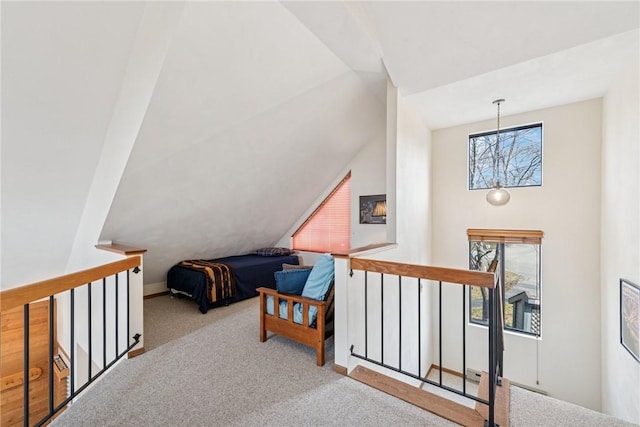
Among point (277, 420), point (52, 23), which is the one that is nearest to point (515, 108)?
point (277, 420)

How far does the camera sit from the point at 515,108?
3.83m

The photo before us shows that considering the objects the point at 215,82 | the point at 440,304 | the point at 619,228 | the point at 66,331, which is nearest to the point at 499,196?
the point at 619,228

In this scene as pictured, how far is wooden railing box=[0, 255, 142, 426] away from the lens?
1.52m

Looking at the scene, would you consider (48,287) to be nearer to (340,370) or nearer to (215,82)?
(215,82)

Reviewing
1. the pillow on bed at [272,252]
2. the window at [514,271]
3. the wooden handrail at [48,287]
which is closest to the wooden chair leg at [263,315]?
the wooden handrail at [48,287]

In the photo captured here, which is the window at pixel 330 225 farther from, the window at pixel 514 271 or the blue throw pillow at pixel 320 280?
the blue throw pillow at pixel 320 280

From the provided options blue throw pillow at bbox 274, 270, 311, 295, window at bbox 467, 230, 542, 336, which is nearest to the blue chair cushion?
blue throw pillow at bbox 274, 270, 311, 295

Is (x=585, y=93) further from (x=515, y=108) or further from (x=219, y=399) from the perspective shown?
(x=219, y=399)

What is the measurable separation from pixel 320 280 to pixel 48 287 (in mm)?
1889

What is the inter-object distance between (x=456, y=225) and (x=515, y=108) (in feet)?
Answer: 6.19

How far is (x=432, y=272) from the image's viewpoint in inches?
75.2

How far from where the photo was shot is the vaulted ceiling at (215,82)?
1989mm

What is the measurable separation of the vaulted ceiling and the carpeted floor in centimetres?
176

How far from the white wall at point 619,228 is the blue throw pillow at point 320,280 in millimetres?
2739
